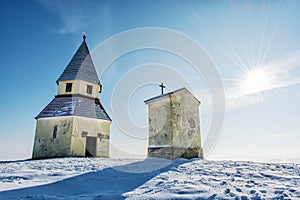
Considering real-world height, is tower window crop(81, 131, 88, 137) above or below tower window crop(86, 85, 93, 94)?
below

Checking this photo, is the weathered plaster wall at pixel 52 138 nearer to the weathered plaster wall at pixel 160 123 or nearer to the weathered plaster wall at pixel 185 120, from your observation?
the weathered plaster wall at pixel 160 123

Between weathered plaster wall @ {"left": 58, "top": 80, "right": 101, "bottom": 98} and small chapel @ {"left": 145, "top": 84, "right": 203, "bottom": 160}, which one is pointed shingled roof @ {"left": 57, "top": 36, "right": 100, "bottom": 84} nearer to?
weathered plaster wall @ {"left": 58, "top": 80, "right": 101, "bottom": 98}

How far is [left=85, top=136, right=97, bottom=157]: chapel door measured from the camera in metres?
17.5

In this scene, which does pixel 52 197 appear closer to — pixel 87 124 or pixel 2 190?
pixel 2 190

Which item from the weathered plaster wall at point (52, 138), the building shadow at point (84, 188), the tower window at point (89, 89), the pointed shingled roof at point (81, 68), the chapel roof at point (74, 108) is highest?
the pointed shingled roof at point (81, 68)

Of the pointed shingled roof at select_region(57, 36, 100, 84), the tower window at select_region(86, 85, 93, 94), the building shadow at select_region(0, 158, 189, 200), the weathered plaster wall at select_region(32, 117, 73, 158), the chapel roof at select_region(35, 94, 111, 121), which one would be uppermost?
the pointed shingled roof at select_region(57, 36, 100, 84)

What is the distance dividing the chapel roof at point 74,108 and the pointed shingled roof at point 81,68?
2.13 m

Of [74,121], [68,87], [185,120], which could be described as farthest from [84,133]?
[185,120]

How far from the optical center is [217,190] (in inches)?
157

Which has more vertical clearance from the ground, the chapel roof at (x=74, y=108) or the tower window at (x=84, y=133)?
the chapel roof at (x=74, y=108)

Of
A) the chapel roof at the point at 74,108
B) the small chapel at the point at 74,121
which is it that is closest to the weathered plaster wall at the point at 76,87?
the small chapel at the point at 74,121

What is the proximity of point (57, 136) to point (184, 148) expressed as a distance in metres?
11.4

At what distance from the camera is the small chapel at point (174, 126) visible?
36.2 feet

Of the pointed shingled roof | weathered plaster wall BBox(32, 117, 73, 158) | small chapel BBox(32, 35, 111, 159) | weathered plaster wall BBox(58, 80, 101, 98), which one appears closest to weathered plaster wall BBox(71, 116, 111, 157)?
small chapel BBox(32, 35, 111, 159)
